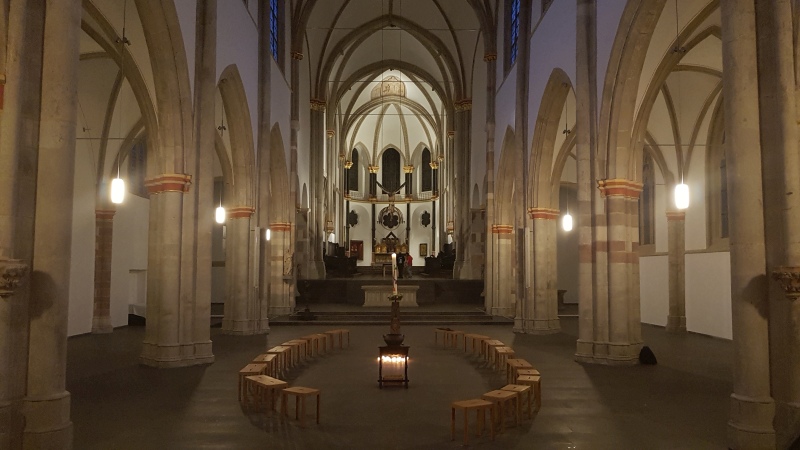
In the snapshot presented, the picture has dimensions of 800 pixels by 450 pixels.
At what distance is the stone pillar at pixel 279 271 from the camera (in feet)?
82.9

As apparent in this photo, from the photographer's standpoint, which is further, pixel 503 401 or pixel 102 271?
pixel 102 271

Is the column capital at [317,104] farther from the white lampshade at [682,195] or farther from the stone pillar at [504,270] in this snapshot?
the white lampshade at [682,195]

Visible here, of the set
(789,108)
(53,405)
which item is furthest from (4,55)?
(789,108)

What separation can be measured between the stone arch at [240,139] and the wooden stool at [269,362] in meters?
8.49

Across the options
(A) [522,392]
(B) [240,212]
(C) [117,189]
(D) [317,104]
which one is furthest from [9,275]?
A: (D) [317,104]

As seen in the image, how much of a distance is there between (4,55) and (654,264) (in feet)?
67.4

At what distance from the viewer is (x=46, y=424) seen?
7.21 meters

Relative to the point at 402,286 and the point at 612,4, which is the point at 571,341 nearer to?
the point at 612,4

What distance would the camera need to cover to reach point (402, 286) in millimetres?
27766

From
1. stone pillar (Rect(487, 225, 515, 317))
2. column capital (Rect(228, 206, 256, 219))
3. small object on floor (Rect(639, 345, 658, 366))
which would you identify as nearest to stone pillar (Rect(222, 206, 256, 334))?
column capital (Rect(228, 206, 256, 219))

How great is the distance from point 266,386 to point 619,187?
856cm

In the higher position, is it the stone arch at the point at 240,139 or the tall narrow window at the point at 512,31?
the tall narrow window at the point at 512,31

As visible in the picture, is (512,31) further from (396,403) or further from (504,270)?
(396,403)

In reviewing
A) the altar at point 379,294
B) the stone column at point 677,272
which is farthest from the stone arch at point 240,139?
the stone column at point 677,272
